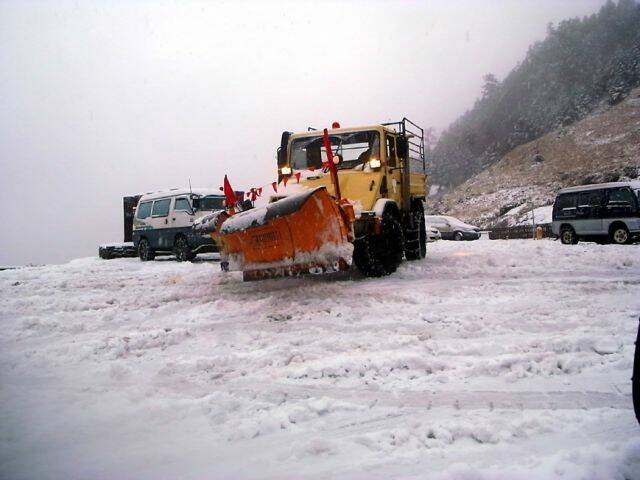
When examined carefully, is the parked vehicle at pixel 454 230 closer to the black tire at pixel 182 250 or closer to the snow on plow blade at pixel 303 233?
the black tire at pixel 182 250

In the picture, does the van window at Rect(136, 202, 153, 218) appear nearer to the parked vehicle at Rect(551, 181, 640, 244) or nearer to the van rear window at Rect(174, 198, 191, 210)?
the van rear window at Rect(174, 198, 191, 210)

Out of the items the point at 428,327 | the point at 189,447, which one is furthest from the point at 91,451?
the point at 428,327

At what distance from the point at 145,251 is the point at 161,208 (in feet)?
5.22

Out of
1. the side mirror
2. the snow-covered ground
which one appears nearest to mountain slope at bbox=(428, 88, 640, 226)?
the side mirror

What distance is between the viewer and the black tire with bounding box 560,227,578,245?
1477 centimetres

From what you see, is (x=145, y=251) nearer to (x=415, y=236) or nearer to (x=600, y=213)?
(x=415, y=236)

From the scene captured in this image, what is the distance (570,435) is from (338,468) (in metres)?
1.06

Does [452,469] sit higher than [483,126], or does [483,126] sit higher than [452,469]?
[483,126]

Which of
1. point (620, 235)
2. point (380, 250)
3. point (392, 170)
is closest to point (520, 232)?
point (620, 235)

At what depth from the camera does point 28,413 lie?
→ 100 inches

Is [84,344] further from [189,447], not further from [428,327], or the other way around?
[428,327]

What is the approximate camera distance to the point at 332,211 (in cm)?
517

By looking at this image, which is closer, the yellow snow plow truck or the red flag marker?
the yellow snow plow truck

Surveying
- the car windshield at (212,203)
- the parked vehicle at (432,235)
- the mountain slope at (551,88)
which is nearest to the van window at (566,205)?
the parked vehicle at (432,235)
